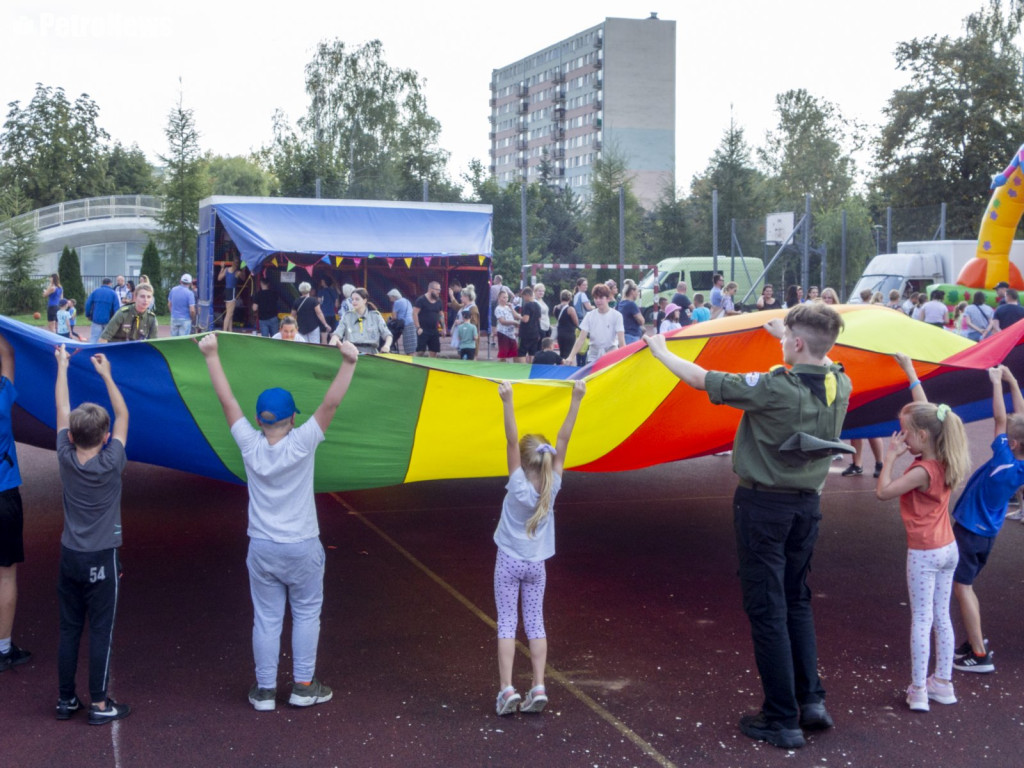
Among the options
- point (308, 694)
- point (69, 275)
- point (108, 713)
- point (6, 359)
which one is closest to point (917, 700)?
point (308, 694)

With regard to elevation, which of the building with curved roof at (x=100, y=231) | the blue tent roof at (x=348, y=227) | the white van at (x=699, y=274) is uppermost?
the building with curved roof at (x=100, y=231)

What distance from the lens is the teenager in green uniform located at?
391 centimetres

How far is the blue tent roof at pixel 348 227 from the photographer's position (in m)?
18.9

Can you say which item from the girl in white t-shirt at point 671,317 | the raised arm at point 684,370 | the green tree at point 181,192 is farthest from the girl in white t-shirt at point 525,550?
the green tree at point 181,192

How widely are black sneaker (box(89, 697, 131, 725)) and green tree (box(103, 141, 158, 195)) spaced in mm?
63392

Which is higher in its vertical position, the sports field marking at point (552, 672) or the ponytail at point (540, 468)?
the ponytail at point (540, 468)

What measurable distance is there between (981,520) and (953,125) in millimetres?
33836

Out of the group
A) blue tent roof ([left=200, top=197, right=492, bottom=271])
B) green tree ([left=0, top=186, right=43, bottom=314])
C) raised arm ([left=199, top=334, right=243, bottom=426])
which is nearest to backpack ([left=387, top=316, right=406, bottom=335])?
blue tent roof ([left=200, top=197, right=492, bottom=271])

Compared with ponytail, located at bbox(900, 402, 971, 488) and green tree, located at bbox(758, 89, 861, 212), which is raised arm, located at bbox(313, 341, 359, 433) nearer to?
ponytail, located at bbox(900, 402, 971, 488)

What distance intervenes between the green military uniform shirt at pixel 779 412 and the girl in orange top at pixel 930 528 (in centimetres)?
58

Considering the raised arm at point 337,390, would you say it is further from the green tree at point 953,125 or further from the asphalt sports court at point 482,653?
the green tree at point 953,125

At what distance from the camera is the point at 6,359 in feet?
15.8

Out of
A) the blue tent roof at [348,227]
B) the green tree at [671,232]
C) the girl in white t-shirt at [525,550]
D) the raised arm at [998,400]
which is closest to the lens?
the girl in white t-shirt at [525,550]

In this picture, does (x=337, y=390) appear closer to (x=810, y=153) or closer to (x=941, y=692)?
(x=941, y=692)
